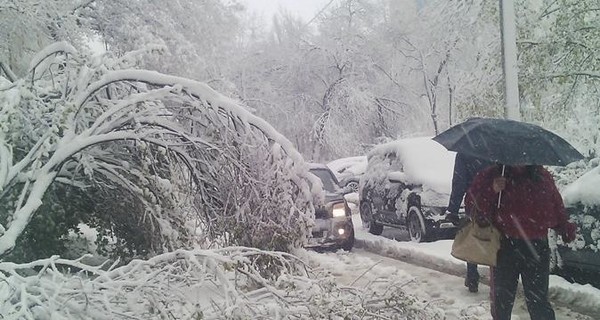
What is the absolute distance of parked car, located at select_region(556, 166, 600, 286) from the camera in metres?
6.21

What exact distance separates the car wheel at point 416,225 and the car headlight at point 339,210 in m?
1.17

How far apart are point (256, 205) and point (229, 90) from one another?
875cm

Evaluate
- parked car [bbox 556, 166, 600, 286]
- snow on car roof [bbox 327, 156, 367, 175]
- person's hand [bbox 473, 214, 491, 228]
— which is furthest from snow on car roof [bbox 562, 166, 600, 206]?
snow on car roof [bbox 327, 156, 367, 175]

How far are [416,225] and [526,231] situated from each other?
572 cm

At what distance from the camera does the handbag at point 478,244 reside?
15.7ft

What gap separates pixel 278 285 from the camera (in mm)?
4121

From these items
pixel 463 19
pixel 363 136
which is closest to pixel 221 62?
pixel 463 19

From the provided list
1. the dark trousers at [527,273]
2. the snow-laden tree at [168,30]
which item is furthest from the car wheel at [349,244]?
the dark trousers at [527,273]

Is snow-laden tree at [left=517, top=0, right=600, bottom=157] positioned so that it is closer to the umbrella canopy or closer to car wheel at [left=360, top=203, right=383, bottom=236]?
car wheel at [left=360, top=203, right=383, bottom=236]

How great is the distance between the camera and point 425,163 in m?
10.8

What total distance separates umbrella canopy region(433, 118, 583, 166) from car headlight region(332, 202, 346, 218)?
457 centimetres

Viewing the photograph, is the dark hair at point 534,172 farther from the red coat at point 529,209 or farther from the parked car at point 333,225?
the parked car at point 333,225

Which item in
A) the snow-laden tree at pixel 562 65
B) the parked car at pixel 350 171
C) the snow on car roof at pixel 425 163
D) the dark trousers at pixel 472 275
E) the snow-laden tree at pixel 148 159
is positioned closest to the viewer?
the snow-laden tree at pixel 148 159

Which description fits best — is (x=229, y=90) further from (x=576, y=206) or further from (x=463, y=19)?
(x=576, y=206)
